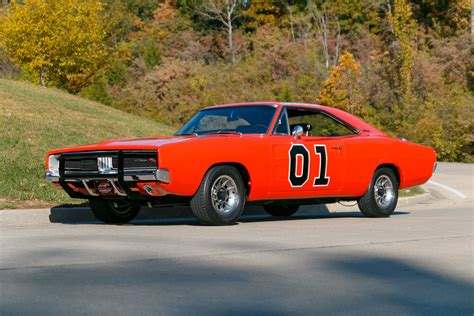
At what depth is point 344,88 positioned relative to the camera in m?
46.7

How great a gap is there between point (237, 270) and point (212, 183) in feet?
12.8

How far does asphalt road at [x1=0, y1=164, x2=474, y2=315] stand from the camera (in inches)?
217

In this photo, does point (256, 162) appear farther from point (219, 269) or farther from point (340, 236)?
point (219, 269)

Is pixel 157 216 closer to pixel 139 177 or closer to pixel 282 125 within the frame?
pixel 282 125

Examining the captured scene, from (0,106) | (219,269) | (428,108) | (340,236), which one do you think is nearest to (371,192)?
(340,236)

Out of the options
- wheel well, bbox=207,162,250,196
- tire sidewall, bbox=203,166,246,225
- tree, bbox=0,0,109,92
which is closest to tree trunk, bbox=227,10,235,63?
tree, bbox=0,0,109,92

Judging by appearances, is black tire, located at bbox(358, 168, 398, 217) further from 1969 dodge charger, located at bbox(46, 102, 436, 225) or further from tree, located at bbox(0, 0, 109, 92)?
tree, located at bbox(0, 0, 109, 92)

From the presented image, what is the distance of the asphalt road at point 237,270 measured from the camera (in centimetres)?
551

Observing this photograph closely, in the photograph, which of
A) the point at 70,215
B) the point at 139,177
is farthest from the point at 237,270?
the point at 70,215

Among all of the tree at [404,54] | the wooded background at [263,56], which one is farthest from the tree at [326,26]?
the tree at [404,54]

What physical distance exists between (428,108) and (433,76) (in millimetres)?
4454

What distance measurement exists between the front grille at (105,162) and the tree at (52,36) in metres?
32.6

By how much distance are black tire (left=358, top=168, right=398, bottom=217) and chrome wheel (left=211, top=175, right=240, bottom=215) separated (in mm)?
2610

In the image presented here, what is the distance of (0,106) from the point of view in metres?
26.2
